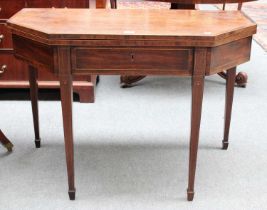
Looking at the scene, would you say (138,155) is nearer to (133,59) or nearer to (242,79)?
(133,59)

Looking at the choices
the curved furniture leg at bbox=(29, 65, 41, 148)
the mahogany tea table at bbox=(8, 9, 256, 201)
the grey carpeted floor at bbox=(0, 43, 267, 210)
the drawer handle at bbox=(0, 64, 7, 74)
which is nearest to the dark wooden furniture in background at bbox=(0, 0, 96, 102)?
the drawer handle at bbox=(0, 64, 7, 74)

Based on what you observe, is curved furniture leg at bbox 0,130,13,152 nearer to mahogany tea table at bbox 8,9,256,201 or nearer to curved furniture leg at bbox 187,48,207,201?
mahogany tea table at bbox 8,9,256,201

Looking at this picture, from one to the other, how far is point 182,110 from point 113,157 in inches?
35.9

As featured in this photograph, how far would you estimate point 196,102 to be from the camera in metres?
2.09

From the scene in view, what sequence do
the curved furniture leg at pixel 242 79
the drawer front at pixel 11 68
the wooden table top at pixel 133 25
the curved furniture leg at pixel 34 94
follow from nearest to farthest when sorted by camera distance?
the wooden table top at pixel 133 25 < the curved furniture leg at pixel 34 94 < the drawer front at pixel 11 68 < the curved furniture leg at pixel 242 79

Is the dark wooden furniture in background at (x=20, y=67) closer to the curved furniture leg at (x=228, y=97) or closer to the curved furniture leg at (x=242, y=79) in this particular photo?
the curved furniture leg at (x=228, y=97)

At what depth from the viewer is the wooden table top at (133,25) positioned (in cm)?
194

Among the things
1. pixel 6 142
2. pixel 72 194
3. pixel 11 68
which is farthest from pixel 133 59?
pixel 11 68

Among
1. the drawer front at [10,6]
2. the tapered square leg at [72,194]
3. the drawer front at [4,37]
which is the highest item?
the drawer front at [10,6]

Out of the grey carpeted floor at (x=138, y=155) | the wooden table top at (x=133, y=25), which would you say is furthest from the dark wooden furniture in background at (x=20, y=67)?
the wooden table top at (x=133, y=25)

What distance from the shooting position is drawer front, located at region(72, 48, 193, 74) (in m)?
1.99

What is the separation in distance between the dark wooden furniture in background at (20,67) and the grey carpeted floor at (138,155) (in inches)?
5.6

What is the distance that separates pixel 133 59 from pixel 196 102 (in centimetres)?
37

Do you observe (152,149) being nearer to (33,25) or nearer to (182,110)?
(182,110)
